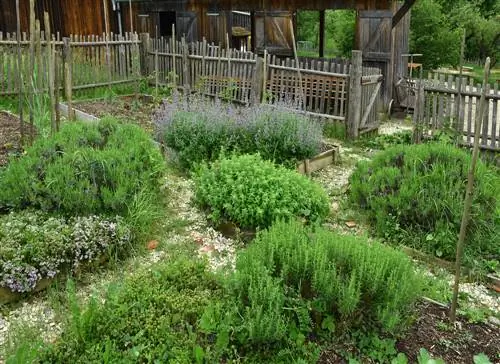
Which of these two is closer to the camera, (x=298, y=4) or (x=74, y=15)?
(x=298, y=4)

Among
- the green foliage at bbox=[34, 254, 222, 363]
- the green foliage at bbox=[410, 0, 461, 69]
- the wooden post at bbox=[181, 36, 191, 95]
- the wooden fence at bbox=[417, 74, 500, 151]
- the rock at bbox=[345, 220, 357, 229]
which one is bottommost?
the rock at bbox=[345, 220, 357, 229]

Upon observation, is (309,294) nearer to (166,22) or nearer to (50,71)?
(50,71)

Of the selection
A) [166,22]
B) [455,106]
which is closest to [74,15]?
[166,22]

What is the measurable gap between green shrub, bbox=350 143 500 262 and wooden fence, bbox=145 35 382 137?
299 centimetres

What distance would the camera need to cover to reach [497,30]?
27391 mm

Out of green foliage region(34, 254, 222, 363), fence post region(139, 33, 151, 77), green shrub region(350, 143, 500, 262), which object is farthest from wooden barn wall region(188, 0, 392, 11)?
green foliage region(34, 254, 222, 363)

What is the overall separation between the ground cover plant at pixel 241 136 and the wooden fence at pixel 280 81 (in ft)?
4.84

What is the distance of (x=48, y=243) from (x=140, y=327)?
Result: 135 centimetres

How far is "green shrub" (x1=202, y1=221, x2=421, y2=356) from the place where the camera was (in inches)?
122

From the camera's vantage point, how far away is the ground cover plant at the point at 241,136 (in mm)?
6695

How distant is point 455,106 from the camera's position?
7.65m

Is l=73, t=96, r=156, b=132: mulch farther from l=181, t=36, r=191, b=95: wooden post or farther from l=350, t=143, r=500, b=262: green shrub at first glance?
l=350, t=143, r=500, b=262: green shrub

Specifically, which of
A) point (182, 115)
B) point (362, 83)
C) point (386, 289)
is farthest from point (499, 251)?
point (362, 83)

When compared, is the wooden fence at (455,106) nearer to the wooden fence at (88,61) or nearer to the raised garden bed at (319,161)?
the raised garden bed at (319,161)
